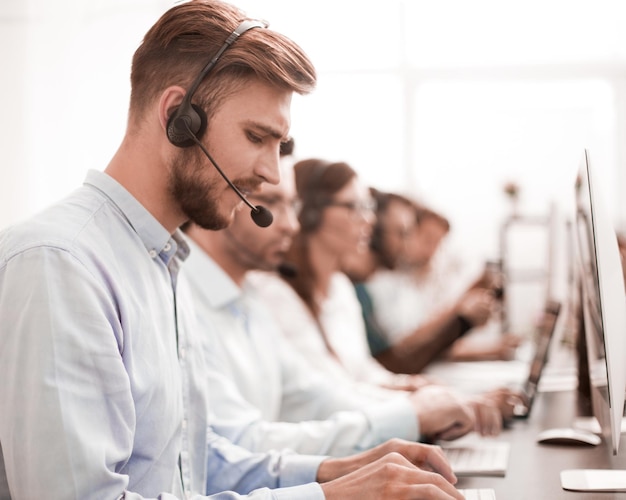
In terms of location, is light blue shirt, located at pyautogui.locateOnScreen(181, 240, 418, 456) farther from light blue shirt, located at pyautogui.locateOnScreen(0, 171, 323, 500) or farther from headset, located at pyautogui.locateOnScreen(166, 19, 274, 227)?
headset, located at pyautogui.locateOnScreen(166, 19, 274, 227)

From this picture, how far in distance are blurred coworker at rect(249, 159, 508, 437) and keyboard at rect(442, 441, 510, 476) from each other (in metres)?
0.88

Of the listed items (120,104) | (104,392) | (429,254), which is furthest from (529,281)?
(104,392)

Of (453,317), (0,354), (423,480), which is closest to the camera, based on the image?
(0,354)

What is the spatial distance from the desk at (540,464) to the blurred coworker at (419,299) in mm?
1372

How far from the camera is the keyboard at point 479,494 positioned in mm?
1215

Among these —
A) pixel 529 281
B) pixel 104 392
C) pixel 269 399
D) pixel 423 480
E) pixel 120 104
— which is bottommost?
pixel 529 281

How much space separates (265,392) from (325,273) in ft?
3.35

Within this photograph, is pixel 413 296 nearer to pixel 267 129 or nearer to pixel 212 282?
pixel 212 282

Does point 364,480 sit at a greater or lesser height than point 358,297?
greater

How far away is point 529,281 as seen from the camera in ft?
16.4

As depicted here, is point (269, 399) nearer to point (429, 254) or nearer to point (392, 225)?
point (392, 225)

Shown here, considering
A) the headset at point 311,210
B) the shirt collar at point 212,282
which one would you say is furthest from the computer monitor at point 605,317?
the headset at point 311,210

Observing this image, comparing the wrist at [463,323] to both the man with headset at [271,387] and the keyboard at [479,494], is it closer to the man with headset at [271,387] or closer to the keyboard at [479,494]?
the man with headset at [271,387]

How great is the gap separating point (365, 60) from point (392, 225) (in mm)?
1569
